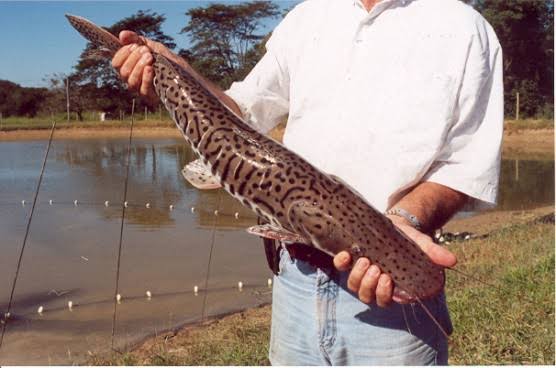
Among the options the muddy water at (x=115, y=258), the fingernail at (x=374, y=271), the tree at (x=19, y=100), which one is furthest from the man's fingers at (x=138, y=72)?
the tree at (x=19, y=100)

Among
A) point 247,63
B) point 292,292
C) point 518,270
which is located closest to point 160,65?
point 292,292

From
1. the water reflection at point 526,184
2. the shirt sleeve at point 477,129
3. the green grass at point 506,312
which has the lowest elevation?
the water reflection at point 526,184

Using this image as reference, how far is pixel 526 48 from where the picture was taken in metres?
34.6

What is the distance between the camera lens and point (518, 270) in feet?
21.7

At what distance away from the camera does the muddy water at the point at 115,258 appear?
7914mm

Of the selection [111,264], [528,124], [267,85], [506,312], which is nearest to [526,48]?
[528,124]

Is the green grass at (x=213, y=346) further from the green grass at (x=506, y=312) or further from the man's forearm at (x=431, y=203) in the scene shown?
the man's forearm at (x=431, y=203)

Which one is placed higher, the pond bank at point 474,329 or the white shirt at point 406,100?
the white shirt at point 406,100

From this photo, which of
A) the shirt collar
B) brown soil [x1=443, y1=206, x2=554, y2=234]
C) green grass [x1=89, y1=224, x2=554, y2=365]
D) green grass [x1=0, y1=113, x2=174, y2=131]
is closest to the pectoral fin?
the shirt collar

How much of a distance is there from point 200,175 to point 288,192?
19.4 inches

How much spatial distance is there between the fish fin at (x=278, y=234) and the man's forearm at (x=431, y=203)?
0.37 metres

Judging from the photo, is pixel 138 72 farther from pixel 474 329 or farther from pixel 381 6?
pixel 474 329

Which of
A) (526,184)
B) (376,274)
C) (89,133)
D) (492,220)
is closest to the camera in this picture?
(376,274)

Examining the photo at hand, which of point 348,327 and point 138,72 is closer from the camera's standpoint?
point 348,327
